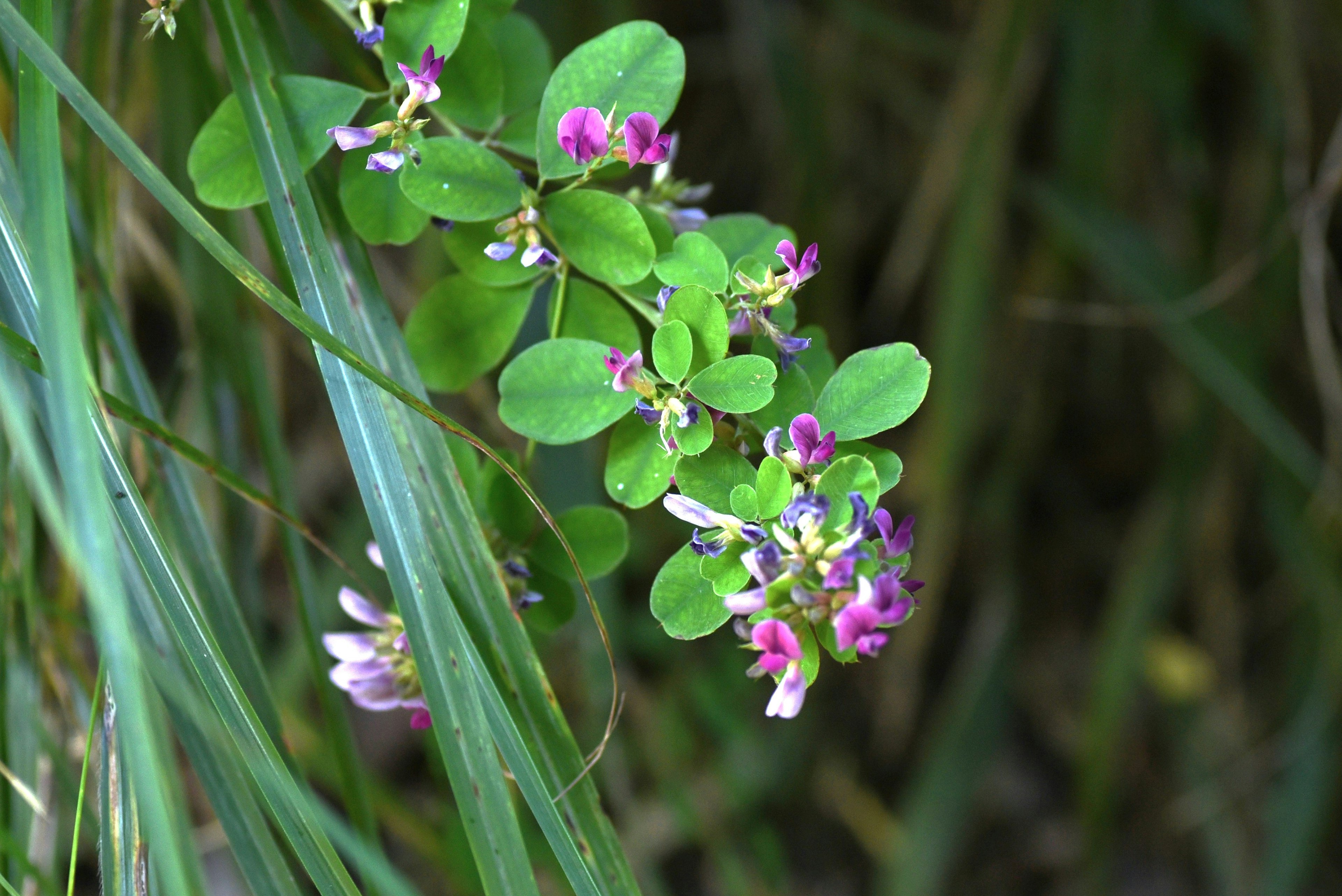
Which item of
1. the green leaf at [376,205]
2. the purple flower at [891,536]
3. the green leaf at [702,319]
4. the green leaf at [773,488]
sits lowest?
the purple flower at [891,536]

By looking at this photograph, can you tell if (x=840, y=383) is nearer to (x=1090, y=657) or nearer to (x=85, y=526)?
(x=85, y=526)

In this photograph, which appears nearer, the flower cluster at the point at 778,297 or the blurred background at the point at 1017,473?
the flower cluster at the point at 778,297

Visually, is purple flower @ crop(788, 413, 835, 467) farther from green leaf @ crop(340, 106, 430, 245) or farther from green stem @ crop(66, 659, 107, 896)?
green stem @ crop(66, 659, 107, 896)

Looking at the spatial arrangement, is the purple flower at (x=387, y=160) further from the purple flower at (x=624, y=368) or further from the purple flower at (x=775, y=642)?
the purple flower at (x=775, y=642)

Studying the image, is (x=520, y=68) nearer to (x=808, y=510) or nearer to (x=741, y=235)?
(x=741, y=235)

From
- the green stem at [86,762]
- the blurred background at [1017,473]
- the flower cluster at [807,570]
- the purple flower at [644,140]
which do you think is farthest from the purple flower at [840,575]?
the blurred background at [1017,473]

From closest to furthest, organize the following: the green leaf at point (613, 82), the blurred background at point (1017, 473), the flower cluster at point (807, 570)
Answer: the flower cluster at point (807, 570) < the green leaf at point (613, 82) < the blurred background at point (1017, 473)

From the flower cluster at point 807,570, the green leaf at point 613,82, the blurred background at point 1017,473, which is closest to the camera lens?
the flower cluster at point 807,570

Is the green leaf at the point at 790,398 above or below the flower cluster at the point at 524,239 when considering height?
below
